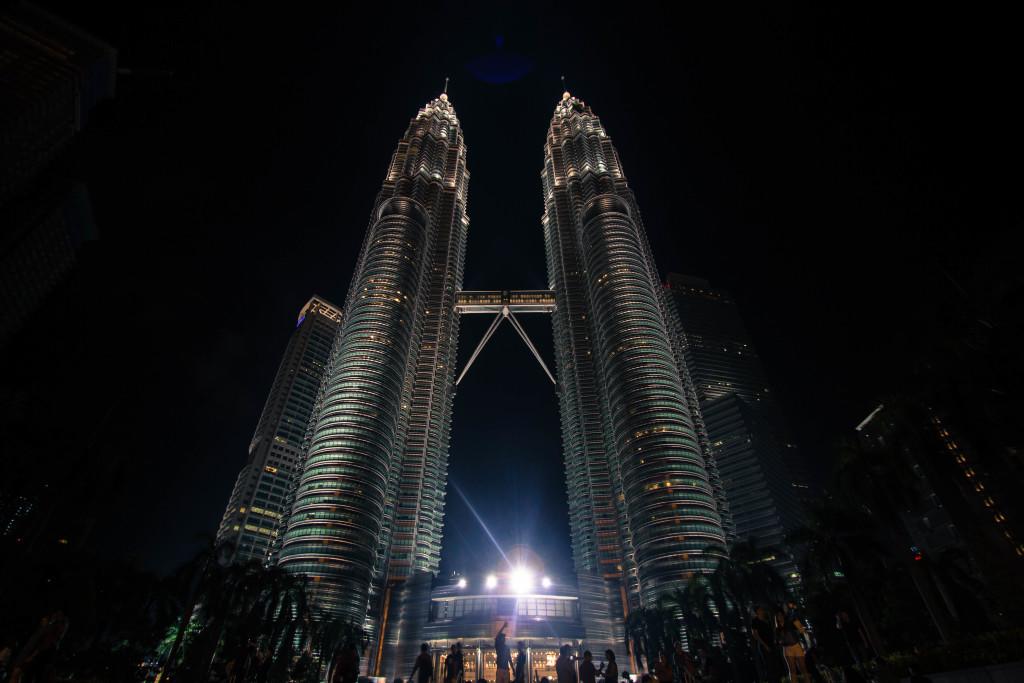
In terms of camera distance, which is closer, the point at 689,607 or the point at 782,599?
the point at 782,599

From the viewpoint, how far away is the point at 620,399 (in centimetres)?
13850

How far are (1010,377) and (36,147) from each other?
13393 centimetres

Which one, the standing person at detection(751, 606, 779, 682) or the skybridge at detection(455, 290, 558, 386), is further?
the skybridge at detection(455, 290, 558, 386)

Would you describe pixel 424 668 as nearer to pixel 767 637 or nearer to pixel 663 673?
pixel 663 673

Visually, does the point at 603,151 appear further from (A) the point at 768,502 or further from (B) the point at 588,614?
Result: (B) the point at 588,614

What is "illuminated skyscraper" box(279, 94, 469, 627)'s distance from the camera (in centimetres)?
12056

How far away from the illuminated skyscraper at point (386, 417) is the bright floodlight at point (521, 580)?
112 feet

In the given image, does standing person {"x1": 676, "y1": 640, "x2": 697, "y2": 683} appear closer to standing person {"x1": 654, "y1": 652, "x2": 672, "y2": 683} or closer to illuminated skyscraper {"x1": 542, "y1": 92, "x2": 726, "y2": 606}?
standing person {"x1": 654, "y1": 652, "x2": 672, "y2": 683}

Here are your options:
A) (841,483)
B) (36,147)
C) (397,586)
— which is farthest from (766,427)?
(36,147)

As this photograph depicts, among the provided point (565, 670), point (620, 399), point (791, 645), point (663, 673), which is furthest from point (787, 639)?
point (620, 399)

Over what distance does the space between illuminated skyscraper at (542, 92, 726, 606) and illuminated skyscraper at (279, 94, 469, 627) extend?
42601 mm

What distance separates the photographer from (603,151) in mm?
191250

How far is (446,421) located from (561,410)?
3909 cm

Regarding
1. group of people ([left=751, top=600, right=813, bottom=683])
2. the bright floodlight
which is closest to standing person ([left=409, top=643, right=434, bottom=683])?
group of people ([left=751, top=600, right=813, bottom=683])
